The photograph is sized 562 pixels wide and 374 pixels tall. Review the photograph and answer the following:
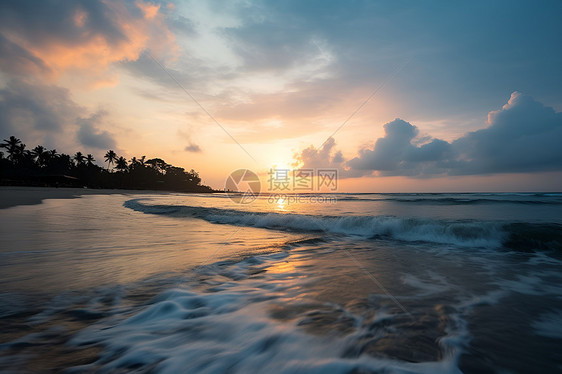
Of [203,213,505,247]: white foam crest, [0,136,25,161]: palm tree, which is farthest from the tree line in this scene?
[203,213,505,247]: white foam crest

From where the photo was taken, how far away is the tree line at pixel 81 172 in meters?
59.1

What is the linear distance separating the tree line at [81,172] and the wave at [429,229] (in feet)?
229

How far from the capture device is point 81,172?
76500 mm

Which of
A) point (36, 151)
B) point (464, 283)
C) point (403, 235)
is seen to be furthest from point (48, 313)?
point (36, 151)

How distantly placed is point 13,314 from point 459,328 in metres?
4.86

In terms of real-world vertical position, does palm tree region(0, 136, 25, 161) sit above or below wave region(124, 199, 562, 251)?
above

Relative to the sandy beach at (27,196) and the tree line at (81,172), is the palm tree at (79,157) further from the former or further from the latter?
the sandy beach at (27,196)

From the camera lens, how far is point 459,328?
105 inches

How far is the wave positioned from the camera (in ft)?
23.6

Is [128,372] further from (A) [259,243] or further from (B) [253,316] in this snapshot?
(A) [259,243]

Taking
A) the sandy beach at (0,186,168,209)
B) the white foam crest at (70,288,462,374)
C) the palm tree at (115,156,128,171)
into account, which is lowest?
the white foam crest at (70,288,462,374)

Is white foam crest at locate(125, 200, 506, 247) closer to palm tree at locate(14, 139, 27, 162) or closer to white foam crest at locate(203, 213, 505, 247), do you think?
white foam crest at locate(203, 213, 505, 247)

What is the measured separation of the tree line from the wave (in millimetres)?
69701

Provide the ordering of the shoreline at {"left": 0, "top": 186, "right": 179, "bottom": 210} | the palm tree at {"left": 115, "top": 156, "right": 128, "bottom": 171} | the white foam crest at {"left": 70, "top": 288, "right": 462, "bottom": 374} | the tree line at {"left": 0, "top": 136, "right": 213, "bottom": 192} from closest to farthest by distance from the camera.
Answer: the white foam crest at {"left": 70, "top": 288, "right": 462, "bottom": 374}, the shoreline at {"left": 0, "top": 186, "right": 179, "bottom": 210}, the tree line at {"left": 0, "top": 136, "right": 213, "bottom": 192}, the palm tree at {"left": 115, "top": 156, "right": 128, "bottom": 171}
